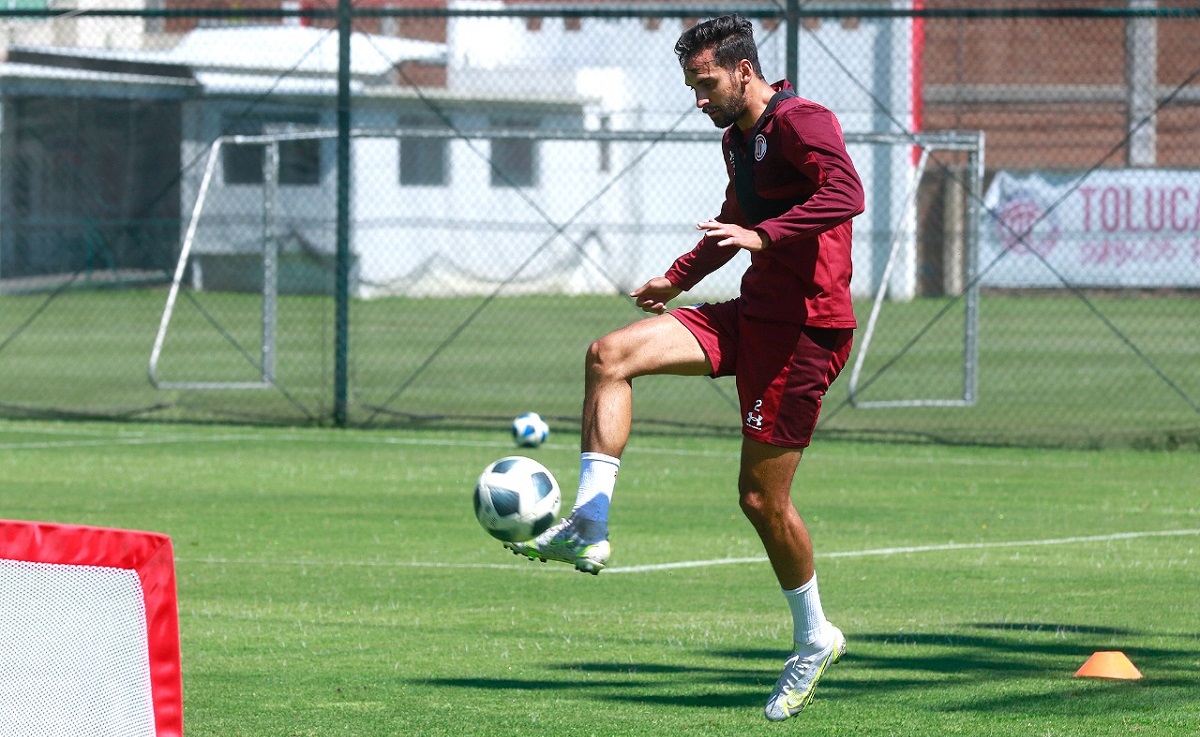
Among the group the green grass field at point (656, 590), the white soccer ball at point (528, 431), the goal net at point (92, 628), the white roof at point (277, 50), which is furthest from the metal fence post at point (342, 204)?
the white roof at point (277, 50)

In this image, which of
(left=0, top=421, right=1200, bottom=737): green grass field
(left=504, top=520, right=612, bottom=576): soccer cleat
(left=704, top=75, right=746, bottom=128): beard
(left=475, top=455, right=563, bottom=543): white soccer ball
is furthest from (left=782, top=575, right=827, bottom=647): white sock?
(left=704, top=75, right=746, bottom=128): beard

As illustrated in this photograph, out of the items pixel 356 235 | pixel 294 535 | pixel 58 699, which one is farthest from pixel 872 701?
pixel 356 235

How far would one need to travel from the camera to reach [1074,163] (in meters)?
33.8

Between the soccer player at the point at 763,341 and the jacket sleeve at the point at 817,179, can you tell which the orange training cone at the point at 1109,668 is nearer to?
the soccer player at the point at 763,341

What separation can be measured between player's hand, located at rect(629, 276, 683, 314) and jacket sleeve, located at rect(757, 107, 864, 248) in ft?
1.68

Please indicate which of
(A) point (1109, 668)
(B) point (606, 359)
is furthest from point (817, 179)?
(A) point (1109, 668)

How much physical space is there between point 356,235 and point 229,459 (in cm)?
1771

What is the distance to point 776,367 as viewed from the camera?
6445mm

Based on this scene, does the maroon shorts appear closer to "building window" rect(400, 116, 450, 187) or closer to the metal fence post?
the metal fence post

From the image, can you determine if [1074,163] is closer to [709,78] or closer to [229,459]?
[229,459]

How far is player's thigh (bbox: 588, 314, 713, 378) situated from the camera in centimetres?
637

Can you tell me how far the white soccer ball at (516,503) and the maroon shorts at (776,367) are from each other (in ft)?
2.38

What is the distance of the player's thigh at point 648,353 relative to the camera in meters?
6.37

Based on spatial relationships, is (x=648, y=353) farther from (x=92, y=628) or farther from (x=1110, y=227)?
(x=1110, y=227)
